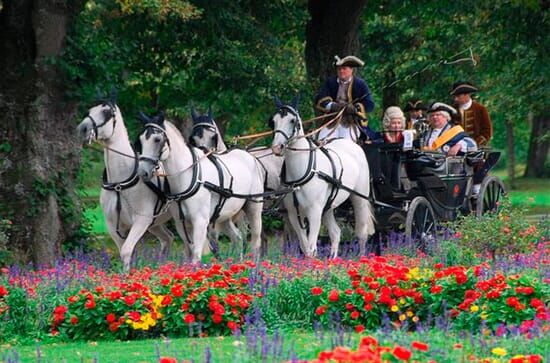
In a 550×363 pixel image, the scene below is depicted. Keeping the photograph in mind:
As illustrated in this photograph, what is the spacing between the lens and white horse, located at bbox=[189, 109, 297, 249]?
658 inches

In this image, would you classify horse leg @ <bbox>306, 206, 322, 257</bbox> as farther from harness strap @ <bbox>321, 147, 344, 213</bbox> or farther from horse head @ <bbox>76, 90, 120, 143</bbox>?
horse head @ <bbox>76, 90, 120, 143</bbox>

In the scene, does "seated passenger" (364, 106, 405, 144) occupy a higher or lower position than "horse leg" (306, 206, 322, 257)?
higher

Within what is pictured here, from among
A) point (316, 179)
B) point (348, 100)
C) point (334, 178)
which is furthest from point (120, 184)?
point (348, 100)

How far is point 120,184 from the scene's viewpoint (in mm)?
14586

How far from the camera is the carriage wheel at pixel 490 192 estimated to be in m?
19.2

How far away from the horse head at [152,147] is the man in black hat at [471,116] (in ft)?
21.6

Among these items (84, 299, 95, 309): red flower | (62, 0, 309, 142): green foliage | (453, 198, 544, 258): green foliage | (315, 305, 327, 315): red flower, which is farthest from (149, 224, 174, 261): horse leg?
(315, 305, 327, 315): red flower

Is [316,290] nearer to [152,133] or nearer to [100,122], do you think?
[152,133]

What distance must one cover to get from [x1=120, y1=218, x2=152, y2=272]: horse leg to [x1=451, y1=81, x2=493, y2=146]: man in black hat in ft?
22.4

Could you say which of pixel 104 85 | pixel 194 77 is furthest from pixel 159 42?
pixel 104 85

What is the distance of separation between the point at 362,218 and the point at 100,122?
14.5ft

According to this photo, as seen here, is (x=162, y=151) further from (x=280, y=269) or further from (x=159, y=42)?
(x=159, y=42)

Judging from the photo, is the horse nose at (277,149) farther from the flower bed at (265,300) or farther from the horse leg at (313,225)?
the flower bed at (265,300)

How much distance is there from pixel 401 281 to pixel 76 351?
280cm
